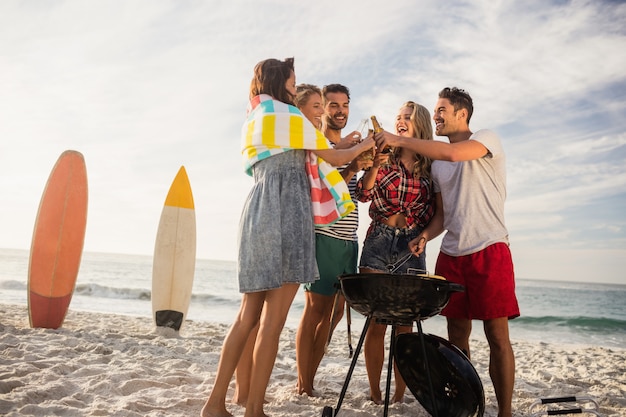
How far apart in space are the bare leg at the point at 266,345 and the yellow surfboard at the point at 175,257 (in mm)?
3639

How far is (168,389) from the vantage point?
2.90 metres

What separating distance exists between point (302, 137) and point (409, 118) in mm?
896

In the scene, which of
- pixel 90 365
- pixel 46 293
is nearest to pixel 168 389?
pixel 90 365

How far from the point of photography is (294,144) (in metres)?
2.20

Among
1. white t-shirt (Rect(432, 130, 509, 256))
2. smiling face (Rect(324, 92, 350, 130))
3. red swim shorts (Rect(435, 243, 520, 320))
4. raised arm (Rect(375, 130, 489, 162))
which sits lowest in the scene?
red swim shorts (Rect(435, 243, 520, 320))

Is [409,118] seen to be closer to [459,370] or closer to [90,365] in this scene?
[459,370]

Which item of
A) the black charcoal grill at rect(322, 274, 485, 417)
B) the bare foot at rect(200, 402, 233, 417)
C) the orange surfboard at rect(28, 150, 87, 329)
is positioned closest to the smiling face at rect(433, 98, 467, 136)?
the black charcoal grill at rect(322, 274, 485, 417)

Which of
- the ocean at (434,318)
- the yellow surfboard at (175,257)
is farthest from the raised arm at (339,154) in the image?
the ocean at (434,318)

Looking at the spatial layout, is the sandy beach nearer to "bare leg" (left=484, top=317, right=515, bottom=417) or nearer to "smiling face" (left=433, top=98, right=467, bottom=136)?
"bare leg" (left=484, top=317, right=515, bottom=417)

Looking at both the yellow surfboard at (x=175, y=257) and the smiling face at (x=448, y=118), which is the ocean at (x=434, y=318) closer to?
the yellow surfboard at (x=175, y=257)

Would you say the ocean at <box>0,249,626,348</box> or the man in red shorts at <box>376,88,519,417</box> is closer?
the man in red shorts at <box>376,88,519,417</box>

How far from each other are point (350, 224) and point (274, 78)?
38.1 inches

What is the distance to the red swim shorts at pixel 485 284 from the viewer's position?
7.97ft

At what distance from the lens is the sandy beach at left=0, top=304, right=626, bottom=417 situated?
2529 millimetres
